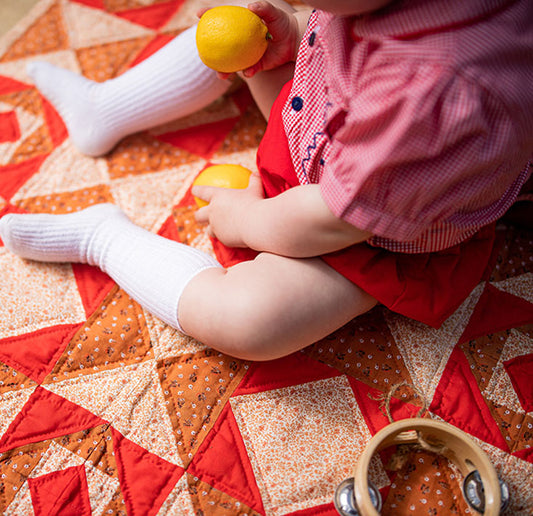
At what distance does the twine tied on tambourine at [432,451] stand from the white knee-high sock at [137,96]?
57cm

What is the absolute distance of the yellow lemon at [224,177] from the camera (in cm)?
76

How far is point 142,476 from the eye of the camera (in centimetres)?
60

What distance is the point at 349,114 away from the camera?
1.69ft

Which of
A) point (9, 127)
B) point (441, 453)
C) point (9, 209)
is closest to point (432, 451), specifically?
point (441, 453)

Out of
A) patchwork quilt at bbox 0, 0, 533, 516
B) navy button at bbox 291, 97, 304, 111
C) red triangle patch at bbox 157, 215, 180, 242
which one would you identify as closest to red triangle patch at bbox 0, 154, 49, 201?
patchwork quilt at bbox 0, 0, 533, 516

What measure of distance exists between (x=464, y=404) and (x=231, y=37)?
20.7 inches

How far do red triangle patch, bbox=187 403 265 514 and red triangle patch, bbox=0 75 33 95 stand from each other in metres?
0.68

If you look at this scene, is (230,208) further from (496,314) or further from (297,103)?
(496,314)

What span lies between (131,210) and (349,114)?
417 millimetres

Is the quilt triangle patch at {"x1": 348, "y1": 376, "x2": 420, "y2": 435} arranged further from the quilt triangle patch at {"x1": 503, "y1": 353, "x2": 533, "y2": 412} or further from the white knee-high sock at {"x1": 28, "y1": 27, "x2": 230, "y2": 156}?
the white knee-high sock at {"x1": 28, "y1": 27, "x2": 230, "y2": 156}

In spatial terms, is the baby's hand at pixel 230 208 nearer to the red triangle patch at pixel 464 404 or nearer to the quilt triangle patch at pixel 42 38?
the red triangle patch at pixel 464 404

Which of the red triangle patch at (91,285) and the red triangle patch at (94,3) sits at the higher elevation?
the red triangle patch at (94,3)

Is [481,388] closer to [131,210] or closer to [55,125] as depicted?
[131,210]

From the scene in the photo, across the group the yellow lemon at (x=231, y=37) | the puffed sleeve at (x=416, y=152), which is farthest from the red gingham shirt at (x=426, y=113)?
the yellow lemon at (x=231, y=37)
